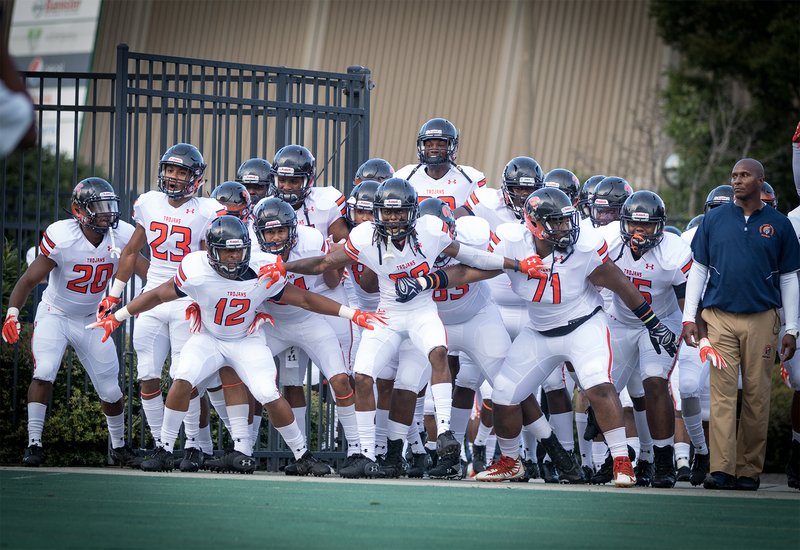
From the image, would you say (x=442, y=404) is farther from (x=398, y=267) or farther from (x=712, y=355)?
(x=712, y=355)

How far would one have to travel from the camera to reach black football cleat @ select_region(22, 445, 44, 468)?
30.0 feet

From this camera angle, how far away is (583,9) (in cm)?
2136

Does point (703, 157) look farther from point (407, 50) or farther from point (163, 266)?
point (163, 266)

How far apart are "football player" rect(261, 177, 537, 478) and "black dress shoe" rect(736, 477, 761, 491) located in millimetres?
1813

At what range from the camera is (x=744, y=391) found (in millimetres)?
8430

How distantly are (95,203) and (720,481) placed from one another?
4661 millimetres

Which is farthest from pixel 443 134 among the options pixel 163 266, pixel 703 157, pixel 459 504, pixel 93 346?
pixel 703 157

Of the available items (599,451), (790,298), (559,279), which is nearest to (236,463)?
(559,279)

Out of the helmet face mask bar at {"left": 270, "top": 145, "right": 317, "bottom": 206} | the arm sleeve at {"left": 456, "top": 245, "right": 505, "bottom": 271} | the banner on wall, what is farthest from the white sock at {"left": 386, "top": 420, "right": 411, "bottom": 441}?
the banner on wall

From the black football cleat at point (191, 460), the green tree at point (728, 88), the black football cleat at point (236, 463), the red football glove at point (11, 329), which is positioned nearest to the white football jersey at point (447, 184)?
the black football cleat at point (236, 463)

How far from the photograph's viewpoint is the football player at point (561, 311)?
8422 mm

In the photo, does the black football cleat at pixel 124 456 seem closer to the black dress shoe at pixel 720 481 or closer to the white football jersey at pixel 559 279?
the white football jersey at pixel 559 279

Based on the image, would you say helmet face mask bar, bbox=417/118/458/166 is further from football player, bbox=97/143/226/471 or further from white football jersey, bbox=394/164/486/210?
football player, bbox=97/143/226/471

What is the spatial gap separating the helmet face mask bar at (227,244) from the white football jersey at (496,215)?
2070 millimetres
